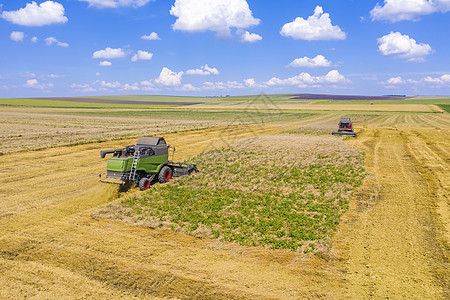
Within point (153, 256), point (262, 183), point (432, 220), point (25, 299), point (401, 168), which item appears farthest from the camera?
point (401, 168)

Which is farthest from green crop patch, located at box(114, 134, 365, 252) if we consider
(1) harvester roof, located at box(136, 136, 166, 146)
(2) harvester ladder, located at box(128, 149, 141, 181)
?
(1) harvester roof, located at box(136, 136, 166, 146)

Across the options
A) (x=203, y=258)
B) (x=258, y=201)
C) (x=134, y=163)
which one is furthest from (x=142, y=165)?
(x=203, y=258)

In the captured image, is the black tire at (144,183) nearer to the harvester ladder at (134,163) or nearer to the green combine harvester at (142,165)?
the green combine harvester at (142,165)

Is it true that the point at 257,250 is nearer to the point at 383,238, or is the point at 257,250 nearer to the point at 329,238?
the point at 329,238

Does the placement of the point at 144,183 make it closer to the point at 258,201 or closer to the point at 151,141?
the point at 151,141

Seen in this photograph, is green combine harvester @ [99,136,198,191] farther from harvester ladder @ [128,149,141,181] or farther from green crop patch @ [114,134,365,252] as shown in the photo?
green crop patch @ [114,134,365,252]

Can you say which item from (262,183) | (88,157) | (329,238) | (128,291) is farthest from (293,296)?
(88,157)
